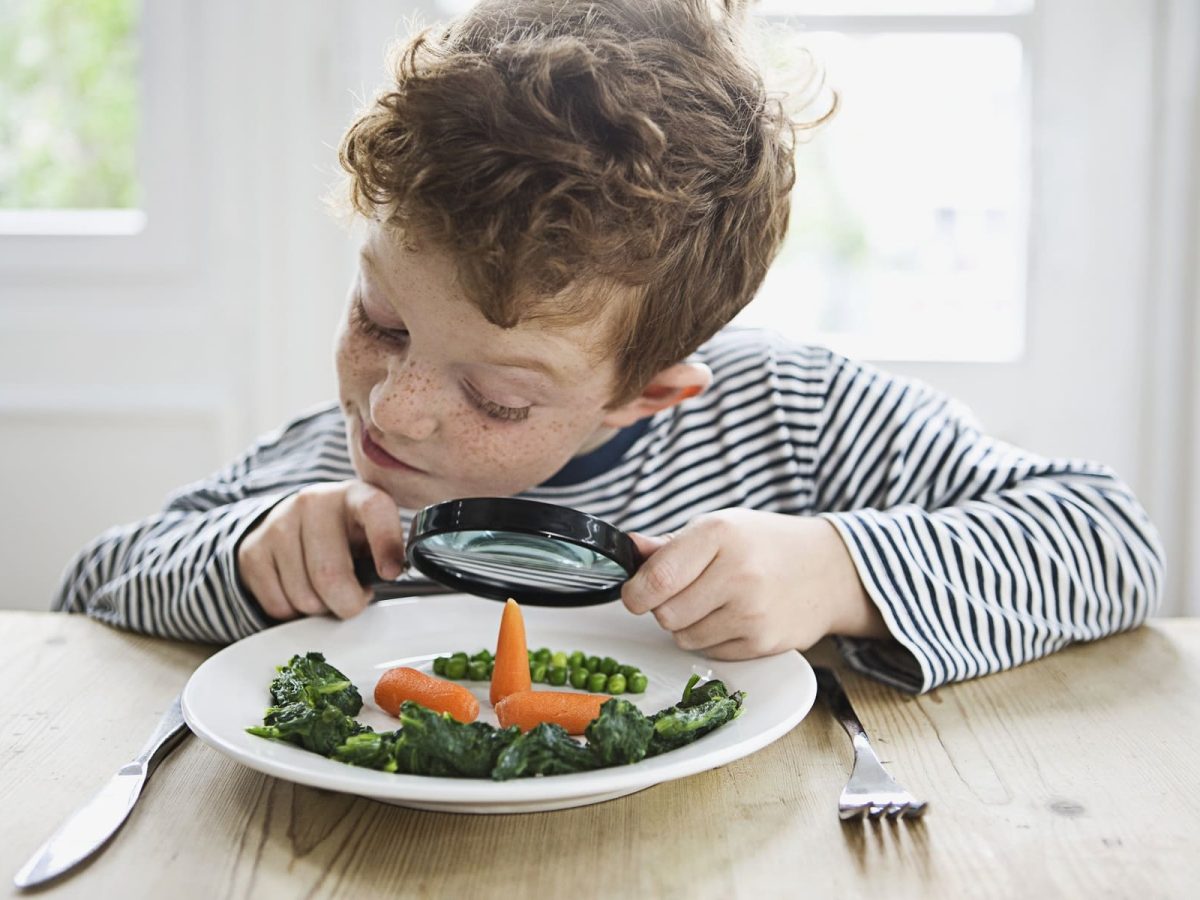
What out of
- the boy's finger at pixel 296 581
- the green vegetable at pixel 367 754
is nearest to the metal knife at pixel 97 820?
the green vegetable at pixel 367 754

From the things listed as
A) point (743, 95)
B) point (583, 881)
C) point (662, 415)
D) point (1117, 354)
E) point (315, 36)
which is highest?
point (315, 36)

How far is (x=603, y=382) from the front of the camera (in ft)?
3.24

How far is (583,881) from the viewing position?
59 cm

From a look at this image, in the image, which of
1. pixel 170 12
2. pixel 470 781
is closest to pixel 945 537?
pixel 470 781

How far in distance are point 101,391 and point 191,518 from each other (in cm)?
100

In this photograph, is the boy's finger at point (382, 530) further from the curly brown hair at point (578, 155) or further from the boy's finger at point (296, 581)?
the curly brown hair at point (578, 155)

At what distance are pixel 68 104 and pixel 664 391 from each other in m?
1.59

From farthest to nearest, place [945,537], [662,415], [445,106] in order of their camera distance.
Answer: [662,415]
[945,537]
[445,106]

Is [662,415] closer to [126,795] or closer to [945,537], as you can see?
[945,537]

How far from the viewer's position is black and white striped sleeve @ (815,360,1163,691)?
949 millimetres

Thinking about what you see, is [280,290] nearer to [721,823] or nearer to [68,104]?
[68,104]

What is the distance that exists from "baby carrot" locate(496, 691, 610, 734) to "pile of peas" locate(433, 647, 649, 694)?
72 millimetres

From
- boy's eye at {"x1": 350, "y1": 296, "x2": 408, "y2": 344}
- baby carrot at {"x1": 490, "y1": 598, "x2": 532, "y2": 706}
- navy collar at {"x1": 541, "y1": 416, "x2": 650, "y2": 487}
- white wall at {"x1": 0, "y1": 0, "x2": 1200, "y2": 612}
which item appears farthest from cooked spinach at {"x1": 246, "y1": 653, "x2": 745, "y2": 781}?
white wall at {"x1": 0, "y1": 0, "x2": 1200, "y2": 612}

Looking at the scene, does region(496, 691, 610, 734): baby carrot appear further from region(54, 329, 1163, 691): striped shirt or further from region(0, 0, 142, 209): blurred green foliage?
region(0, 0, 142, 209): blurred green foliage
